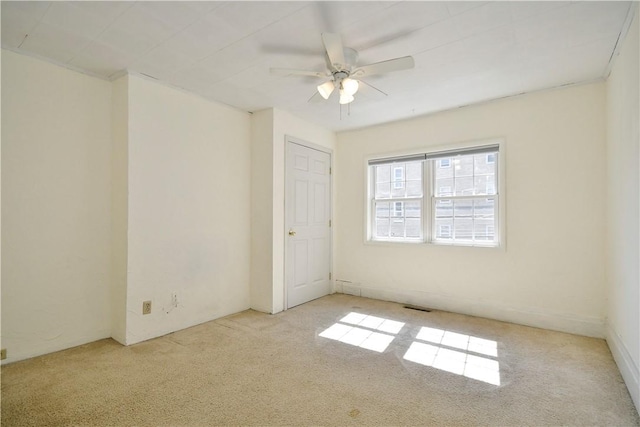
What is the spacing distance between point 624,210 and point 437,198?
1.85 metres

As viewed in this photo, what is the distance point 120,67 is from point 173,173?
1018mm

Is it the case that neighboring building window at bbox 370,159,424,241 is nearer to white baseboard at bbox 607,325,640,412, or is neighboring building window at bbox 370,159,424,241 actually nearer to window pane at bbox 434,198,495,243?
window pane at bbox 434,198,495,243

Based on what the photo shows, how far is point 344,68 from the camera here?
244cm

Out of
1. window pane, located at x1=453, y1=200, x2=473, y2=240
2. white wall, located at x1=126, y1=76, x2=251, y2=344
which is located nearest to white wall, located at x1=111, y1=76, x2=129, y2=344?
white wall, located at x1=126, y1=76, x2=251, y2=344

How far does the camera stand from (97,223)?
293 cm

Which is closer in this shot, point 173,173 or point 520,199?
point 173,173

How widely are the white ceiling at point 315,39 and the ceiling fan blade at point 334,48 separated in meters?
0.17

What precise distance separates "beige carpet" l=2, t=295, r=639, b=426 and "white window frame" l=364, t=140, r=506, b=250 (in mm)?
1036

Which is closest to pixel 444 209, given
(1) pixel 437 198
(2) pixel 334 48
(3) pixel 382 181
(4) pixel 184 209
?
(1) pixel 437 198

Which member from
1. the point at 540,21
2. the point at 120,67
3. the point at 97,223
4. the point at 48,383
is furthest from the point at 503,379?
the point at 120,67

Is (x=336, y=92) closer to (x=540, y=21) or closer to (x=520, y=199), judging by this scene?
(x=540, y=21)

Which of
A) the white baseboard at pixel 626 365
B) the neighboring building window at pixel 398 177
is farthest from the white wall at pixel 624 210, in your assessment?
the neighboring building window at pixel 398 177

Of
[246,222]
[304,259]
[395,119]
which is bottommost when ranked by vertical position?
[304,259]

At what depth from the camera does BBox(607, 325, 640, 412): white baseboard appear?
1.96 metres
